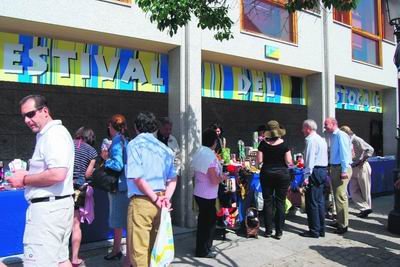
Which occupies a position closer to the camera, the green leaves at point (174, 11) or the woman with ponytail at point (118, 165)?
the green leaves at point (174, 11)

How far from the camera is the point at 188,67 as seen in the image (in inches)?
266

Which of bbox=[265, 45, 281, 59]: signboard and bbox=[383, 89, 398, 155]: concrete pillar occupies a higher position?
bbox=[265, 45, 281, 59]: signboard

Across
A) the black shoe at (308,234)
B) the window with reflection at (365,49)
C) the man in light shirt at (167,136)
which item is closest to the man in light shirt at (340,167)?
the black shoe at (308,234)

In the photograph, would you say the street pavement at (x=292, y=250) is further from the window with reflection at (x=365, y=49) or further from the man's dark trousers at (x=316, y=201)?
the window with reflection at (x=365, y=49)

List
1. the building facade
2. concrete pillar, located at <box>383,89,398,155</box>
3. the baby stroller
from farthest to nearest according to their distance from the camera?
concrete pillar, located at <box>383,89,398,155</box>
the baby stroller
the building facade

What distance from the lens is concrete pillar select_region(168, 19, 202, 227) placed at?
666 cm

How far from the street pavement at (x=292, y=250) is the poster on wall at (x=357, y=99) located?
15.1 ft

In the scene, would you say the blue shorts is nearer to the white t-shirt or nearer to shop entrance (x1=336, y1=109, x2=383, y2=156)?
the white t-shirt

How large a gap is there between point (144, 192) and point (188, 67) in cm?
341

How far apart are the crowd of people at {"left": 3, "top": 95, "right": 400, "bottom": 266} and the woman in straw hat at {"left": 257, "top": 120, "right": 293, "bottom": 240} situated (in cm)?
1

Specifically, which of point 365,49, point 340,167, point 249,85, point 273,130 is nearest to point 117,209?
point 273,130

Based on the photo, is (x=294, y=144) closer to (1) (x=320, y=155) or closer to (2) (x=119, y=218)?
(1) (x=320, y=155)

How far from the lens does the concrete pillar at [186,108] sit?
21.9 feet

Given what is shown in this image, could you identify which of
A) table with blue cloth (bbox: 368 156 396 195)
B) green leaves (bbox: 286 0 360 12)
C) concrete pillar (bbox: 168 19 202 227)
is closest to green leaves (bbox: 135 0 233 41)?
green leaves (bbox: 286 0 360 12)
